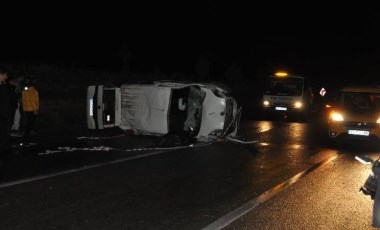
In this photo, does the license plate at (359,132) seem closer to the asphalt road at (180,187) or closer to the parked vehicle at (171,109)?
the asphalt road at (180,187)

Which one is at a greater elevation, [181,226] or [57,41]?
[57,41]

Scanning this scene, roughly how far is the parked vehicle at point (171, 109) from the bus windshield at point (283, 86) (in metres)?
10.6

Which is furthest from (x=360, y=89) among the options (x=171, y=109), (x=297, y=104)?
(x=297, y=104)

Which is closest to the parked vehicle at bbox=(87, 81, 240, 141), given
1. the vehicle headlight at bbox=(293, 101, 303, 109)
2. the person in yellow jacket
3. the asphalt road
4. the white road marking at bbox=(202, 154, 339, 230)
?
the asphalt road

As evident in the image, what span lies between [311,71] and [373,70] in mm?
10552

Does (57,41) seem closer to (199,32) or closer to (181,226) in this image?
(199,32)

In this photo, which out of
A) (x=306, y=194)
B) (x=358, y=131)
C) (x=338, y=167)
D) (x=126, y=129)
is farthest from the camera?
(x=126, y=129)

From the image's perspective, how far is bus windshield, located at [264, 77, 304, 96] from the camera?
24.9 meters

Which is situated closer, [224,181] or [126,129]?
[224,181]

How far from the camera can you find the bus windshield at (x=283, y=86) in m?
24.9

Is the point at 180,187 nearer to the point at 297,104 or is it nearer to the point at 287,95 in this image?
the point at 297,104

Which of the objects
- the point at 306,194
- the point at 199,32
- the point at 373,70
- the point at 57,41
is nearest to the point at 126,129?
the point at 306,194

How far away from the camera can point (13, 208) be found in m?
6.61

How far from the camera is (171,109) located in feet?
47.0
